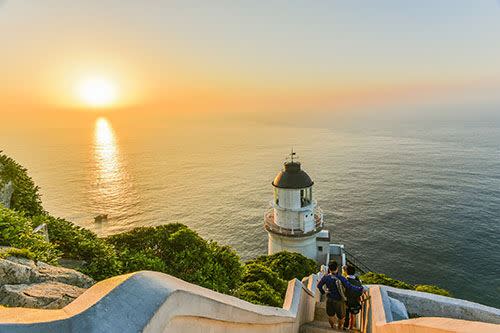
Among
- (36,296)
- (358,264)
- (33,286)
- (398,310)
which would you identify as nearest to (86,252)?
(33,286)

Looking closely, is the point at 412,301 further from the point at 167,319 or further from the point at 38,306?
the point at 38,306

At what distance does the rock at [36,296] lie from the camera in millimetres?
3732

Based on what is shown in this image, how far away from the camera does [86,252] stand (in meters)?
8.77

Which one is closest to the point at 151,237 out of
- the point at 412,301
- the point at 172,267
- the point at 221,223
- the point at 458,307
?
the point at 172,267

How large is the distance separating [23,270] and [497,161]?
10996 cm

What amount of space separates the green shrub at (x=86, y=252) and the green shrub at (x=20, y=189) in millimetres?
1638

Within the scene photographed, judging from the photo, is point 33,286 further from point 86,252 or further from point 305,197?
point 305,197

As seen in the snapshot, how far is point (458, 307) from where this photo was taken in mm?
5828

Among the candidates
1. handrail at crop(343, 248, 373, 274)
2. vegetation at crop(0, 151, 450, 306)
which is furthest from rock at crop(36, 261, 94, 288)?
handrail at crop(343, 248, 373, 274)

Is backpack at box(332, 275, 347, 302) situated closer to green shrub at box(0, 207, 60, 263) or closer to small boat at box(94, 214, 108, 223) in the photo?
green shrub at box(0, 207, 60, 263)

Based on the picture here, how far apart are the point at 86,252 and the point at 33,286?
4963 mm

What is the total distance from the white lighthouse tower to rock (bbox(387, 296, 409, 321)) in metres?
19.9

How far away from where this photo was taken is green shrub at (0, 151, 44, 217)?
10641 mm

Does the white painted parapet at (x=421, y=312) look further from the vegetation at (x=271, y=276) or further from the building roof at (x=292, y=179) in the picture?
the building roof at (x=292, y=179)
